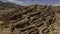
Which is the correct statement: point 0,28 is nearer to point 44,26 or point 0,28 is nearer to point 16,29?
point 16,29

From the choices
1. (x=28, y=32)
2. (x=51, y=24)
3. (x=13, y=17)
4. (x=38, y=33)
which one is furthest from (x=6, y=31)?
(x=51, y=24)

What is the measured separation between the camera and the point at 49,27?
4156 centimetres

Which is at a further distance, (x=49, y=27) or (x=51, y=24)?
(x=51, y=24)

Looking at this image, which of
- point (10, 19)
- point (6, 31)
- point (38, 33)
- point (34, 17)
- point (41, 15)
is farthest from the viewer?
point (41, 15)

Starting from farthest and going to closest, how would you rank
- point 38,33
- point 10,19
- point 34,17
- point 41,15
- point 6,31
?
point 41,15 < point 34,17 < point 10,19 < point 38,33 < point 6,31

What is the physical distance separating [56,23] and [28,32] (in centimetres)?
1474

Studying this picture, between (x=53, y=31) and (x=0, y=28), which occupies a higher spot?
(x=0, y=28)

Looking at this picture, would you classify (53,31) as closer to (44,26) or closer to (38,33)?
(44,26)

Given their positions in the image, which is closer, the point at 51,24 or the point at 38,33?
the point at 38,33

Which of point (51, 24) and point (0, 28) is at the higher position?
point (0, 28)

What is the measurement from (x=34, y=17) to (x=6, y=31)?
1259 centimetres

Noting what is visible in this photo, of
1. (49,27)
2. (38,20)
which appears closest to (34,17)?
(38,20)

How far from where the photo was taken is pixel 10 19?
39.4 m

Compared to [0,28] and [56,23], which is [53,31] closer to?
[56,23]
